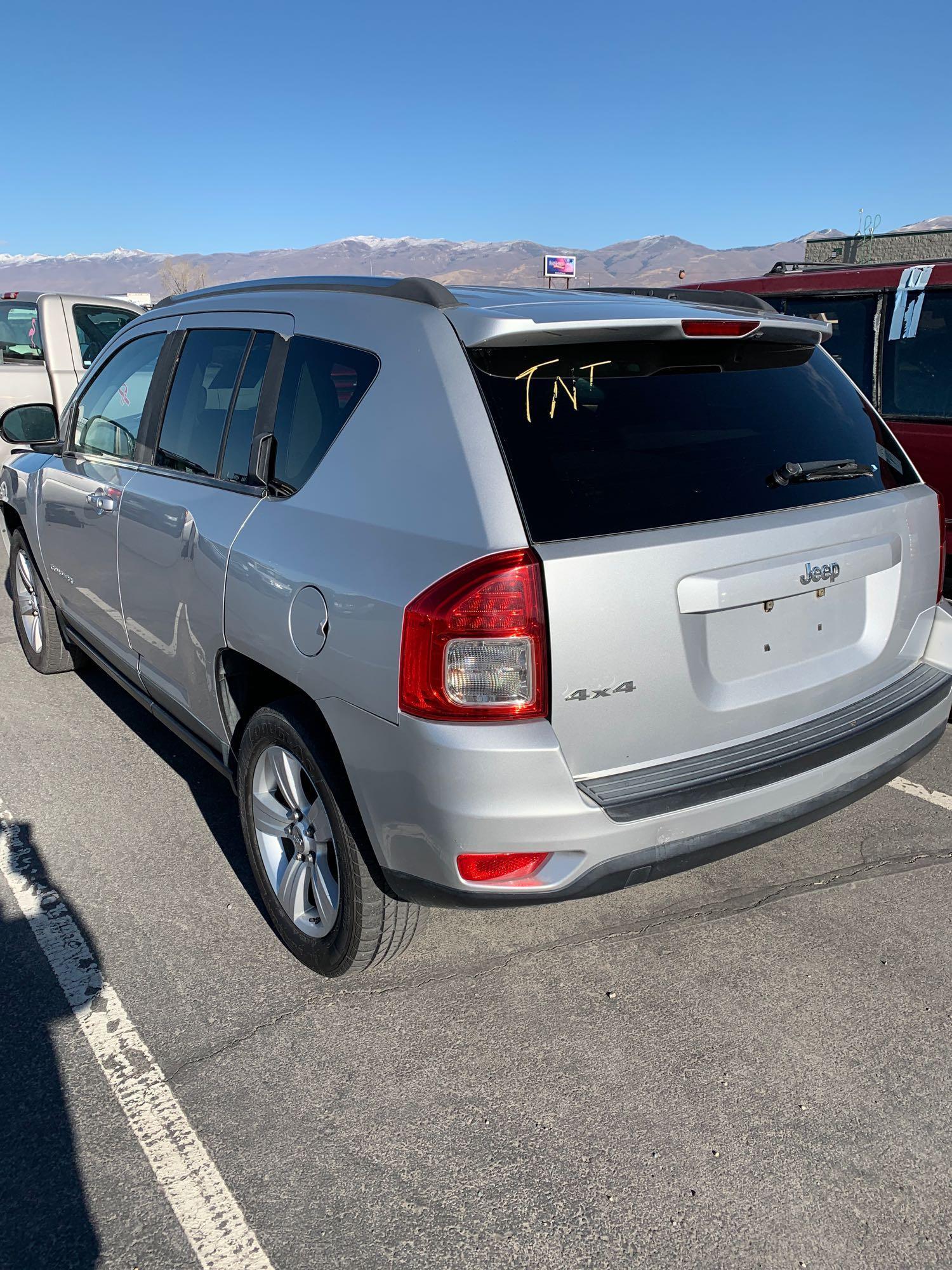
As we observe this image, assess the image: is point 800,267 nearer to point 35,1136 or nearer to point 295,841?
point 295,841

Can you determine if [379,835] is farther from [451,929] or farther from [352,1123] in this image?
[451,929]

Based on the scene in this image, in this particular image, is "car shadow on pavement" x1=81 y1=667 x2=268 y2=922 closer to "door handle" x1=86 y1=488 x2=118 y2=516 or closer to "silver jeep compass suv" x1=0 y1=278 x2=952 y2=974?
"silver jeep compass suv" x1=0 y1=278 x2=952 y2=974

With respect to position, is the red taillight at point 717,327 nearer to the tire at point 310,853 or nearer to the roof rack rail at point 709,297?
the roof rack rail at point 709,297

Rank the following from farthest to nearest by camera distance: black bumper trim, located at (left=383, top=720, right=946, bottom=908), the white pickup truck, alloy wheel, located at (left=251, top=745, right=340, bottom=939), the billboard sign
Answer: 1. the billboard sign
2. the white pickup truck
3. alloy wheel, located at (left=251, top=745, right=340, bottom=939)
4. black bumper trim, located at (left=383, top=720, right=946, bottom=908)

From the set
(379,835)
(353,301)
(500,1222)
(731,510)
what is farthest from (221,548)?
(500,1222)

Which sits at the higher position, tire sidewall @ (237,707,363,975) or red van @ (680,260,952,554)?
red van @ (680,260,952,554)

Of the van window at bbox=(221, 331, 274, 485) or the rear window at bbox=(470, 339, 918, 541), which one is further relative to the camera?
the van window at bbox=(221, 331, 274, 485)

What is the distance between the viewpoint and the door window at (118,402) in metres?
3.80

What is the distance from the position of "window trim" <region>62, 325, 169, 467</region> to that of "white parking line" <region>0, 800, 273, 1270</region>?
156 centimetres

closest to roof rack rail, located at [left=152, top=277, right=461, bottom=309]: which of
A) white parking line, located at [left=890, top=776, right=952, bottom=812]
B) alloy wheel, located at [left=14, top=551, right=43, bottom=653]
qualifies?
alloy wheel, located at [left=14, top=551, right=43, bottom=653]

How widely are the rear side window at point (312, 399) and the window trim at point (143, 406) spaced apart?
3.42 feet

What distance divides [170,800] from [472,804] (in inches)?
86.1

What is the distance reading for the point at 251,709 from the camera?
2.99 meters

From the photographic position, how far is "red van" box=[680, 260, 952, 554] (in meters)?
4.71
